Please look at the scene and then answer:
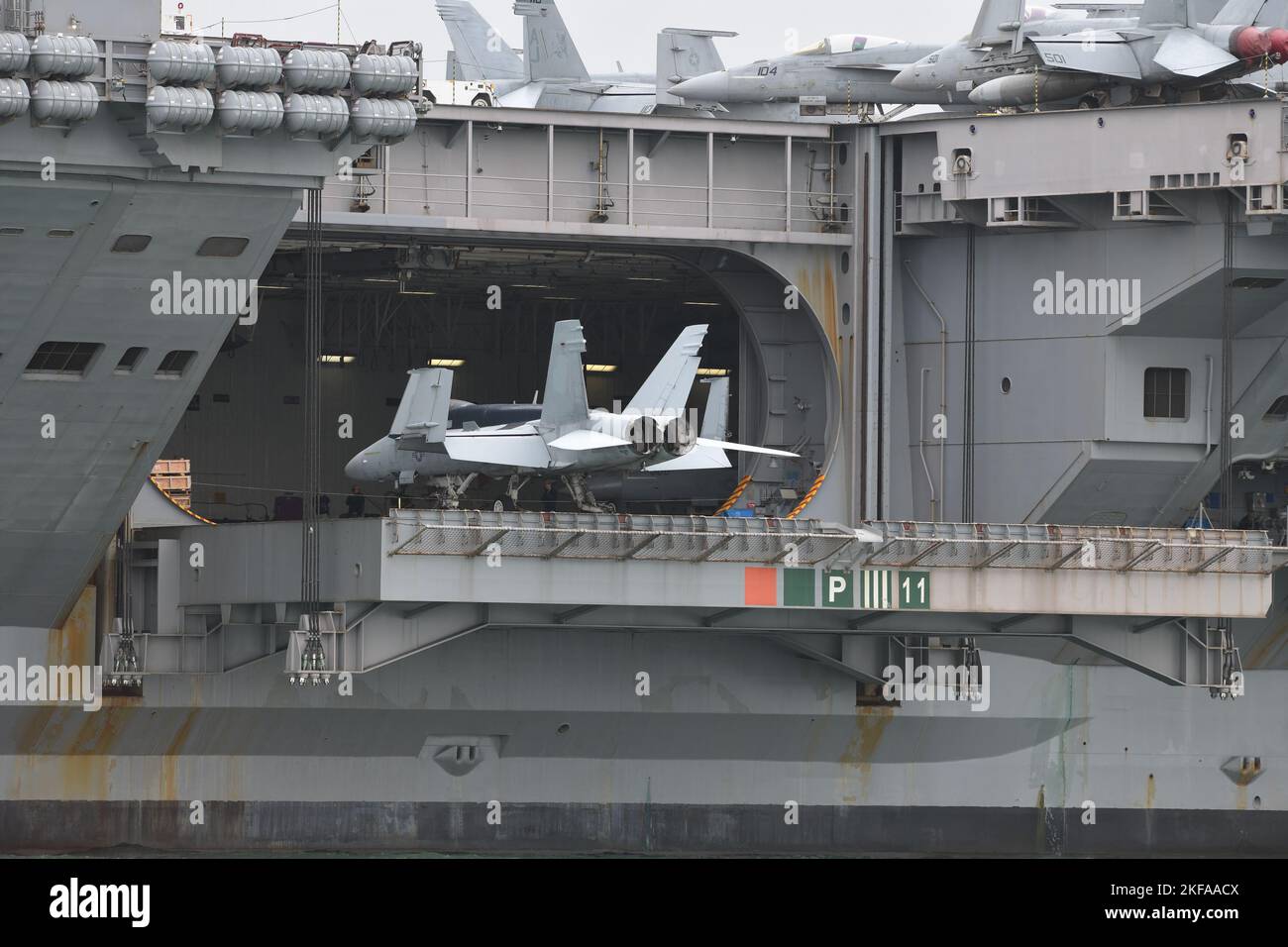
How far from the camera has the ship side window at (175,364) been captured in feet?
105

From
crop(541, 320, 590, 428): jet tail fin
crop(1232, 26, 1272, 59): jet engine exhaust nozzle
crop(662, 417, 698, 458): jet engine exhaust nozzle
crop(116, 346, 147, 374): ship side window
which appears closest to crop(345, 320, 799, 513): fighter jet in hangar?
crop(541, 320, 590, 428): jet tail fin

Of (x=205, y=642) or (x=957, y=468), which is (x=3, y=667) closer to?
(x=205, y=642)

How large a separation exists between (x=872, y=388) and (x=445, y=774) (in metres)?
10.5

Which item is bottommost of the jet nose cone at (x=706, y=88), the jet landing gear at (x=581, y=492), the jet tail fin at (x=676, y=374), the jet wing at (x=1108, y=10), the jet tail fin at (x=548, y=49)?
the jet landing gear at (x=581, y=492)

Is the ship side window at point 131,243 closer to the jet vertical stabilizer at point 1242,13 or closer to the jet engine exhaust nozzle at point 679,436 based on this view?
the jet engine exhaust nozzle at point 679,436

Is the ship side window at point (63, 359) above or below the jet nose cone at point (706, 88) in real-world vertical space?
below

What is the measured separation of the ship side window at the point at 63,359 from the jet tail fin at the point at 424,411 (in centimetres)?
921

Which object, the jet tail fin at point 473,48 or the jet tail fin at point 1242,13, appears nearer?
the jet tail fin at point 1242,13

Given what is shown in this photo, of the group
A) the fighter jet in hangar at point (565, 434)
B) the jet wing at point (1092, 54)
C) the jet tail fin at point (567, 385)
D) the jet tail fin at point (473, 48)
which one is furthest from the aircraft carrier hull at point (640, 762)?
the jet tail fin at point (473, 48)

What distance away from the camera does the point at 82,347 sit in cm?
3114

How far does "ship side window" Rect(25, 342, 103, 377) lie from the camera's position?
3100 centimetres

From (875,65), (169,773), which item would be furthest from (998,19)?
(169,773)

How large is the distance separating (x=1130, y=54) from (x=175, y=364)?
18581 millimetres

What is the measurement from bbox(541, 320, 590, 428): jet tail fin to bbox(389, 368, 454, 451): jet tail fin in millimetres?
1951
